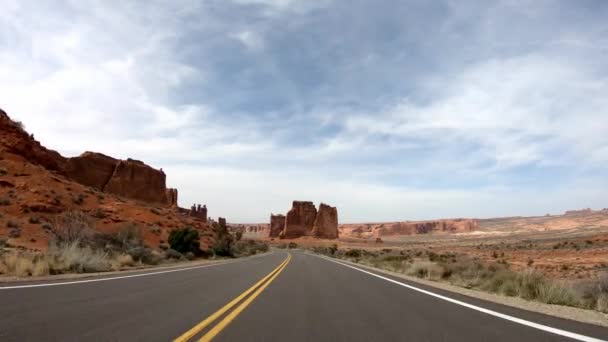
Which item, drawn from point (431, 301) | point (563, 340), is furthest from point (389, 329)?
point (431, 301)

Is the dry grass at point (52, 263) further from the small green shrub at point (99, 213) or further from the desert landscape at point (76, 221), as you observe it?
the small green shrub at point (99, 213)

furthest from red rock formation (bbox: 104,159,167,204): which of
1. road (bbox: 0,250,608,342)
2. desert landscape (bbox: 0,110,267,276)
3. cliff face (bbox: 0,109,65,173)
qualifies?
road (bbox: 0,250,608,342)

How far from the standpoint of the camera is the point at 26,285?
11.2 m

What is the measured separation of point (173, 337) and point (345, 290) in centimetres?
758

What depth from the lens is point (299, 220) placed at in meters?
166

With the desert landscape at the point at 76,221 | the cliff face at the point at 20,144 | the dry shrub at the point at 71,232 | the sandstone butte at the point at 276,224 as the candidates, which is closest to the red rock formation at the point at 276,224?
the sandstone butte at the point at 276,224

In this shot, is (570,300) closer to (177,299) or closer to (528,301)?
(528,301)

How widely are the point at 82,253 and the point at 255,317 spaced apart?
46.5 feet

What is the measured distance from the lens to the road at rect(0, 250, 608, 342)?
20.0ft

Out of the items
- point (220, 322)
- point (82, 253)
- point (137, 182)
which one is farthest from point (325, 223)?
point (220, 322)

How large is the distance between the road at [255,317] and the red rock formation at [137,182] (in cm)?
6272

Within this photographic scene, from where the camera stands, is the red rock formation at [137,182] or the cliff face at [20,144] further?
the red rock formation at [137,182]

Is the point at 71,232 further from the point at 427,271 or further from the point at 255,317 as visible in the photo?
the point at 255,317

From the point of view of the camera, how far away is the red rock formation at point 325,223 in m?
160
